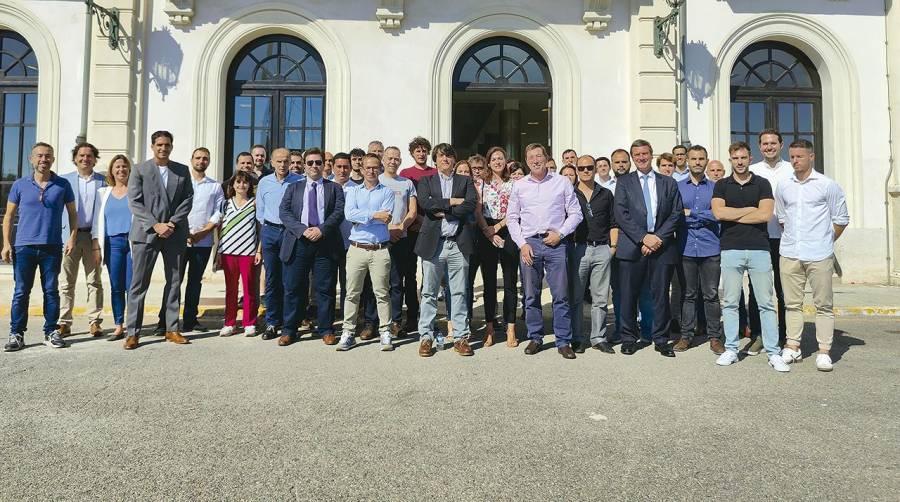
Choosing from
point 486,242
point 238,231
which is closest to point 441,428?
point 486,242

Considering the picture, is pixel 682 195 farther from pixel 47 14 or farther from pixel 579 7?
pixel 47 14

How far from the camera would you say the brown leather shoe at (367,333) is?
568cm

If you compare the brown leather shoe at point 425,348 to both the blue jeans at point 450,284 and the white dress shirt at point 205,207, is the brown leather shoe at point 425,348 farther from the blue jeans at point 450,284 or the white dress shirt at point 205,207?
the white dress shirt at point 205,207

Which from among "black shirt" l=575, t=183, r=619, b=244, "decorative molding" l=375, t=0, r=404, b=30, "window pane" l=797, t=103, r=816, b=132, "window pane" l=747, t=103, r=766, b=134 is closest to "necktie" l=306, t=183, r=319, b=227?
"black shirt" l=575, t=183, r=619, b=244

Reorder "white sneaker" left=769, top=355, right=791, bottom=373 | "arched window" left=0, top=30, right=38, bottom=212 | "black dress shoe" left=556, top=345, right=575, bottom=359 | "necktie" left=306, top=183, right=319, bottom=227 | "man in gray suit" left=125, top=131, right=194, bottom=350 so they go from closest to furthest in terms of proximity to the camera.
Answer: "white sneaker" left=769, top=355, right=791, bottom=373
"black dress shoe" left=556, top=345, right=575, bottom=359
"man in gray suit" left=125, top=131, right=194, bottom=350
"necktie" left=306, top=183, right=319, bottom=227
"arched window" left=0, top=30, right=38, bottom=212

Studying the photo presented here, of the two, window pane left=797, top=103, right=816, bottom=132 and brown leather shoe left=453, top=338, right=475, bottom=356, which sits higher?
window pane left=797, top=103, right=816, bottom=132

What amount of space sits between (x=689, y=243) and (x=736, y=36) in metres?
7.12

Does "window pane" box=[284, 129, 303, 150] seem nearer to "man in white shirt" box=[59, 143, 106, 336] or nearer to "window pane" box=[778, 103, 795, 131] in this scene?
"man in white shirt" box=[59, 143, 106, 336]

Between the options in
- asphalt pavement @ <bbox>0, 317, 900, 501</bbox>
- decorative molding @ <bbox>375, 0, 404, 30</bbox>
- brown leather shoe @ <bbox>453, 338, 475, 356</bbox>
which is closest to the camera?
asphalt pavement @ <bbox>0, 317, 900, 501</bbox>

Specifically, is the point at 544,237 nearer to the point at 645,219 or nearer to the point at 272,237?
the point at 645,219

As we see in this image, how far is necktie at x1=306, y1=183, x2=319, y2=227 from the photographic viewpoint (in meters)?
5.50

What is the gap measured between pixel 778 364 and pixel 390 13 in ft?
27.8

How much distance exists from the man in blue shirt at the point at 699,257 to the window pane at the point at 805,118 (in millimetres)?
7071

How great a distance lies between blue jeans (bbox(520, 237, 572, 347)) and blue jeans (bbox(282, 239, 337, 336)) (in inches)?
80.4
